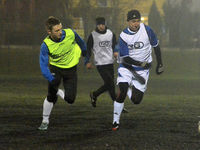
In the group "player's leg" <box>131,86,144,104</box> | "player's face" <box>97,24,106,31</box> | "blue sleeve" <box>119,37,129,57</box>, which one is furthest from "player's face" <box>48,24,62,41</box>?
"player's face" <box>97,24,106,31</box>

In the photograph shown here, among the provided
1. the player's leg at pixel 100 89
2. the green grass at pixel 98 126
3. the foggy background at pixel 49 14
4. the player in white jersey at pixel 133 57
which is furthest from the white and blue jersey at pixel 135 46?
the foggy background at pixel 49 14

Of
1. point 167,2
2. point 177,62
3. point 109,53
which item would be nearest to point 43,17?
point 177,62

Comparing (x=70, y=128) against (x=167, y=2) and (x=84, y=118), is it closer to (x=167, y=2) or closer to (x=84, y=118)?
(x=84, y=118)

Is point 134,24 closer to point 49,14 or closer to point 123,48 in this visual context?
point 123,48

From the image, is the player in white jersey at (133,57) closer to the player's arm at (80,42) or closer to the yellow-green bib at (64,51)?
the player's arm at (80,42)

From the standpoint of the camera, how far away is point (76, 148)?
6.09 m

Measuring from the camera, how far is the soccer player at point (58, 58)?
23.5 ft

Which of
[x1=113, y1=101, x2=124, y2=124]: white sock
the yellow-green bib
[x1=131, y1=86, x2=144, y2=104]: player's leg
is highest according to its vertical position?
the yellow-green bib

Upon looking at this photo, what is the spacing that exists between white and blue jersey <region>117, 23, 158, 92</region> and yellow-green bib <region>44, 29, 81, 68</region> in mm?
787

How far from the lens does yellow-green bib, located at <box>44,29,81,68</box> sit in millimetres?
7305

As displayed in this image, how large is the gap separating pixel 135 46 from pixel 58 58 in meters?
1.30

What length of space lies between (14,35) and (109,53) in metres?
25.0

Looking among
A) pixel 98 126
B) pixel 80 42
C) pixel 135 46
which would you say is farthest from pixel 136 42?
pixel 98 126

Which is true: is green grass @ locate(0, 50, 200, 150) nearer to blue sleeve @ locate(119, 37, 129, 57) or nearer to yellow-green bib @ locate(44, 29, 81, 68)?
yellow-green bib @ locate(44, 29, 81, 68)
